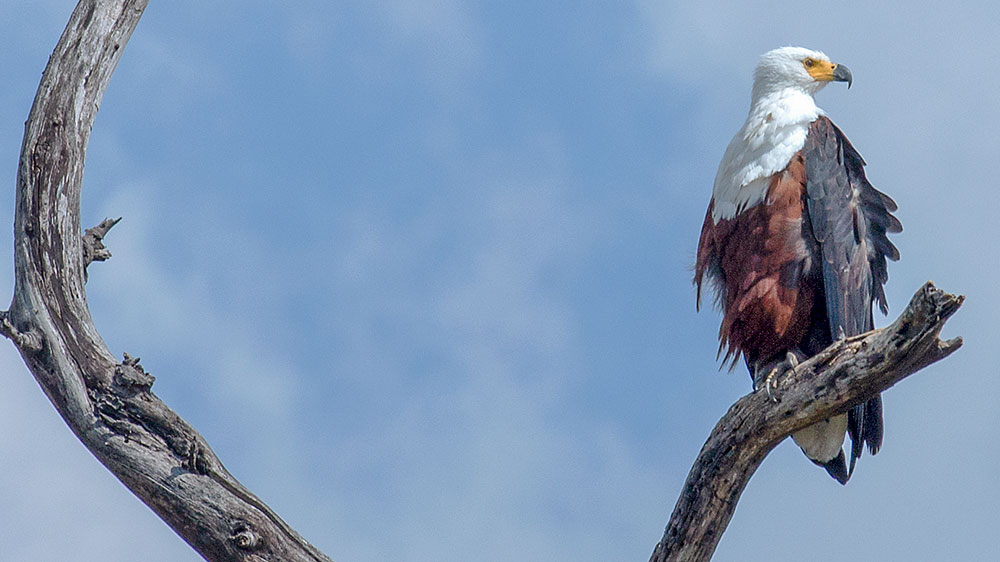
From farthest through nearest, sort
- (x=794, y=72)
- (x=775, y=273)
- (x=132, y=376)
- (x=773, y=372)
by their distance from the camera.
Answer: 1. (x=794, y=72)
2. (x=775, y=273)
3. (x=773, y=372)
4. (x=132, y=376)

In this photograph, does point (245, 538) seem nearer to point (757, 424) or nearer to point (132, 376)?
point (132, 376)

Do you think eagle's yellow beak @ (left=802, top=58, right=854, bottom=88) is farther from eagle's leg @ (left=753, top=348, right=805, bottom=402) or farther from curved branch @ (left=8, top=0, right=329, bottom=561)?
curved branch @ (left=8, top=0, right=329, bottom=561)

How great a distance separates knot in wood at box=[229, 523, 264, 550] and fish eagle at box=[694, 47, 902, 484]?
2.35 m

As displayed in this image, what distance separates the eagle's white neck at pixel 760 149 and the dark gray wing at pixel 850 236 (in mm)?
99

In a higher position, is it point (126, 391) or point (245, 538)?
point (126, 391)

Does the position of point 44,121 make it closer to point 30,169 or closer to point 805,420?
point 30,169

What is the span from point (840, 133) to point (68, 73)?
371cm

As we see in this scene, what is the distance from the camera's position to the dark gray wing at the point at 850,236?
17.1 feet

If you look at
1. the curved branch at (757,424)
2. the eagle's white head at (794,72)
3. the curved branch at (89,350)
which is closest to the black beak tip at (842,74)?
the eagle's white head at (794,72)

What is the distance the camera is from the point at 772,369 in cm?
512

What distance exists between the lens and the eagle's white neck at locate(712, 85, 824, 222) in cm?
538

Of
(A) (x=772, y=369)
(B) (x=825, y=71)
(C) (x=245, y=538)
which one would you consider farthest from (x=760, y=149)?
(C) (x=245, y=538)

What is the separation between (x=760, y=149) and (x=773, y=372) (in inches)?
56.9

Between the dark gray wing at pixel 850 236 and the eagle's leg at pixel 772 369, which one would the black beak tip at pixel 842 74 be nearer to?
the dark gray wing at pixel 850 236
